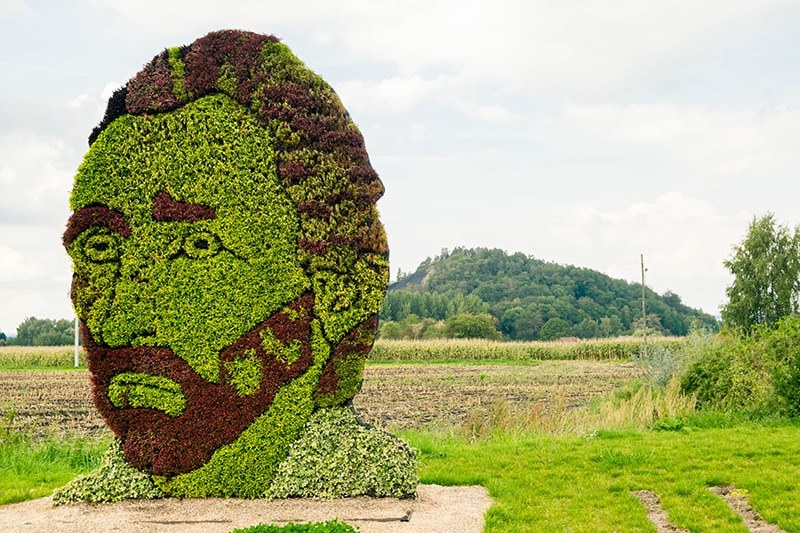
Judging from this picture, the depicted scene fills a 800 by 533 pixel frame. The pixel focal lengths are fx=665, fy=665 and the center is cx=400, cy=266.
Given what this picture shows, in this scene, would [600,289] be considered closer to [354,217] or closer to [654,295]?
[654,295]

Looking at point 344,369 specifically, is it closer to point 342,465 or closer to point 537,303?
point 342,465

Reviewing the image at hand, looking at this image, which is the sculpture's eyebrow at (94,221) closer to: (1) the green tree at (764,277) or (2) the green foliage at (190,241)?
(2) the green foliage at (190,241)

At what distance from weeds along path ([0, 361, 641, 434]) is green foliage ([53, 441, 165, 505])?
14.5 feet

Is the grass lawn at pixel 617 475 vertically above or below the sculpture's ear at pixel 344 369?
below

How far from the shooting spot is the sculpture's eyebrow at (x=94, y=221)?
26.7 feet

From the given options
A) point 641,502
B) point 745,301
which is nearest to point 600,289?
point 745,301

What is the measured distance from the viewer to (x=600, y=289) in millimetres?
90750

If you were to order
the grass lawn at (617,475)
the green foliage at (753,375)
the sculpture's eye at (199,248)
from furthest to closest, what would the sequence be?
the green foliage at (753,375), the sculpture's eye at (199,248), the grass lawn at (617,475)

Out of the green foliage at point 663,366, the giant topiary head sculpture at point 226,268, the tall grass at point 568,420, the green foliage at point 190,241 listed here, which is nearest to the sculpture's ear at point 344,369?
the giant topiary head sculpture at point 226,268

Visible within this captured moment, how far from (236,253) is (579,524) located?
5.05 metres

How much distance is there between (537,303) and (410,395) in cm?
6681

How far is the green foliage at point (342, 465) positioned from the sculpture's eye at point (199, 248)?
2364 mm

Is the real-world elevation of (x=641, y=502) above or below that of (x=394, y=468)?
below

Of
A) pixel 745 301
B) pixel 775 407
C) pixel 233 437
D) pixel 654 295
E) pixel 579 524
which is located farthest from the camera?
pixel 654 295
